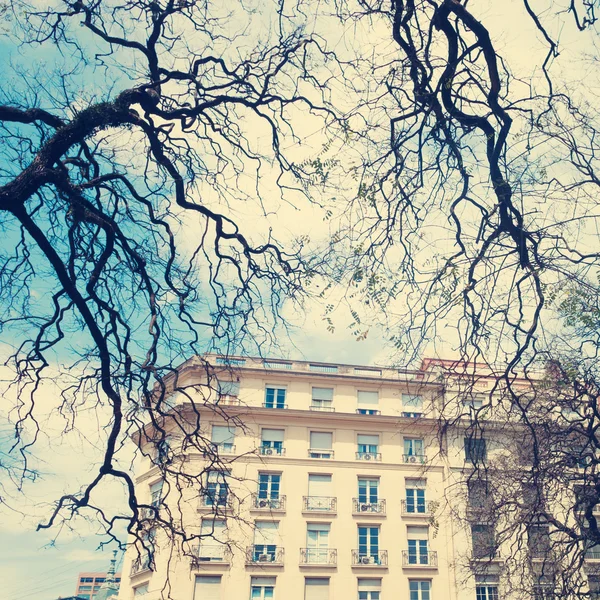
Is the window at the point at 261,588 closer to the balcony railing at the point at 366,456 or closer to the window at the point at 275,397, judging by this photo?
the balcony railing at the point at 366,456

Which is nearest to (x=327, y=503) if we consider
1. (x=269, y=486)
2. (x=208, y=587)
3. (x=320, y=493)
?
(x=320, y=493)

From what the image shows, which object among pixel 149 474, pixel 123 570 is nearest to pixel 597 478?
pixel 149 474

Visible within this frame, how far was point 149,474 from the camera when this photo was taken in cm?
3728

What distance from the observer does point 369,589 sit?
33.8 m

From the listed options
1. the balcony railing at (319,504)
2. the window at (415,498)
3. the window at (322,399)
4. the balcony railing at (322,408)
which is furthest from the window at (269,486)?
the window at (415,498)

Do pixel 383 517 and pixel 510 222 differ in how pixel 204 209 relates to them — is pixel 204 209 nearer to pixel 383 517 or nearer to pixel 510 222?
pixel 510 222

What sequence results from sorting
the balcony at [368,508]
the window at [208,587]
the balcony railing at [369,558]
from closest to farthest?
1. the window at [208,587]
2. the balcony railing at [369,558]
3. the balcony at [368,508]

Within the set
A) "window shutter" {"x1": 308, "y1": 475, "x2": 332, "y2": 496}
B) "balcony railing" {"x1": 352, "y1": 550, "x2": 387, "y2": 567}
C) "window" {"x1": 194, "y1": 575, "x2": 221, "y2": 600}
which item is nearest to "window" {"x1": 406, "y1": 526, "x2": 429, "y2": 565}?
"balcony railing" {"x1": 352, "y1": 550, "x2": 387, "y2": 567}

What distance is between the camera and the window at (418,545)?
3466 cm

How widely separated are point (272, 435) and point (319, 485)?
370cm

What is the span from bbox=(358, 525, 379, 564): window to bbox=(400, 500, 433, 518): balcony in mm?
1826

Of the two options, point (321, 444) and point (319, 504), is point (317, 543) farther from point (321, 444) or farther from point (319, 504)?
point (321, 444)

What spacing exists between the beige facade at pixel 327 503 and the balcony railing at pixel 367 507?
54 mm

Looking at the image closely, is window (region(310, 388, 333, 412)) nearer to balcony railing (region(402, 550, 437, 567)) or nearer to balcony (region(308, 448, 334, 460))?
balcony (region(308, 448, 334, 460))
